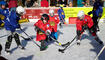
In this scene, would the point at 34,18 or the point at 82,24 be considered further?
the point at 34,18

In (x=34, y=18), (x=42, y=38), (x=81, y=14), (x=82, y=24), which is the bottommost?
(x=34, y=18)

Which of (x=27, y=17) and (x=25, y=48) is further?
(x=27, y=17)

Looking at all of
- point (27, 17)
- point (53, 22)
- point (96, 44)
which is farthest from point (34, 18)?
point (96, 44)

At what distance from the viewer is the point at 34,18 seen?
13398 millimetres

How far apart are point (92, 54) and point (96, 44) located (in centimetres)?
126

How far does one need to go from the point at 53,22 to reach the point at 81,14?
1671mm

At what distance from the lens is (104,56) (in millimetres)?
5113

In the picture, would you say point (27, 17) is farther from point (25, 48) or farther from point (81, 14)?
point (81, 14)

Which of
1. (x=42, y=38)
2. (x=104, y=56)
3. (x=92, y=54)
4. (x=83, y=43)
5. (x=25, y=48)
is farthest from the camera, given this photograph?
(x=83, y=43)

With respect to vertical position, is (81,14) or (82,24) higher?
(81,14)

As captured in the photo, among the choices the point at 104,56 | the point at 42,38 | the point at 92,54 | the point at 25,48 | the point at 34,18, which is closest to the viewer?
the point at 104,56

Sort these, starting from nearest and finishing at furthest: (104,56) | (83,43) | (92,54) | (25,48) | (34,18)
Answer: (104,56)
(92,54)
(25,48)
(83,43)
(34,18)

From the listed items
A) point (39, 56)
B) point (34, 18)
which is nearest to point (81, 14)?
point (39, 56)

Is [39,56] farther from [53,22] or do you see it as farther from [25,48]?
[53,22]
